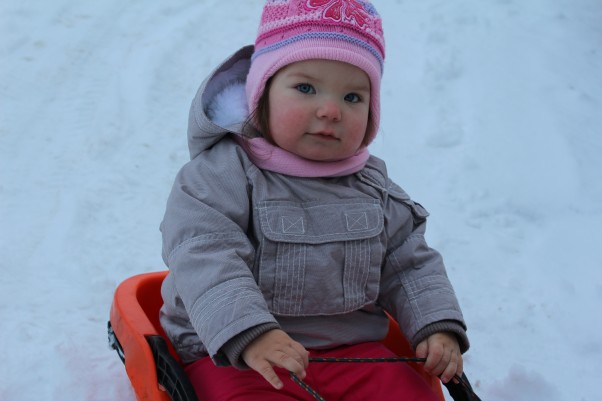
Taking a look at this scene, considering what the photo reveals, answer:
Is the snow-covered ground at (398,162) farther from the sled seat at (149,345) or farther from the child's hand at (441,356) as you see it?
the child's hand at (441,356)

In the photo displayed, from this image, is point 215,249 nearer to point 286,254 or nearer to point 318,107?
point 286,254

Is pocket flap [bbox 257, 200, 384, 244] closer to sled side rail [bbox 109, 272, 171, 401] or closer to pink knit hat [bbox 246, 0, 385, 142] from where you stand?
pink knit hat [bbox 246, 0, 385, 142]

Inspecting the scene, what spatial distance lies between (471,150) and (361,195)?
4.93 ft

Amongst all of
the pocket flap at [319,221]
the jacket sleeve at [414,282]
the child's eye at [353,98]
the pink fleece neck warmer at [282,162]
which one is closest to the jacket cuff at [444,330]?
the jacket sleeve at [414,282]

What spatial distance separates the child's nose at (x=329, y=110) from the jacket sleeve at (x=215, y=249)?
0.62 ft

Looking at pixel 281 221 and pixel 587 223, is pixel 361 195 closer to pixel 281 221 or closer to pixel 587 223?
pixel 281 221

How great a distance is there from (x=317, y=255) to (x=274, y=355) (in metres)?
0.27

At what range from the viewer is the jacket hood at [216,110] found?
1583 mm

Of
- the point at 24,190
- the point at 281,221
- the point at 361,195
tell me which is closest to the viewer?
the point at 281,221

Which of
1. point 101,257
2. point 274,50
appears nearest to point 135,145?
point 101,257

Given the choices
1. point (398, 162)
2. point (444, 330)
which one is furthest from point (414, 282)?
point (398, 162)

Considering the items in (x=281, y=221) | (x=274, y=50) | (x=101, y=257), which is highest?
(x=274, y=50)

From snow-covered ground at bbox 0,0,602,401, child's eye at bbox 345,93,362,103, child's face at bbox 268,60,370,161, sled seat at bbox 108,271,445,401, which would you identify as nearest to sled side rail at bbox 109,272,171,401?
sled seat at bbox 108,271,445,401

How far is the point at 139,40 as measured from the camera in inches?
137
